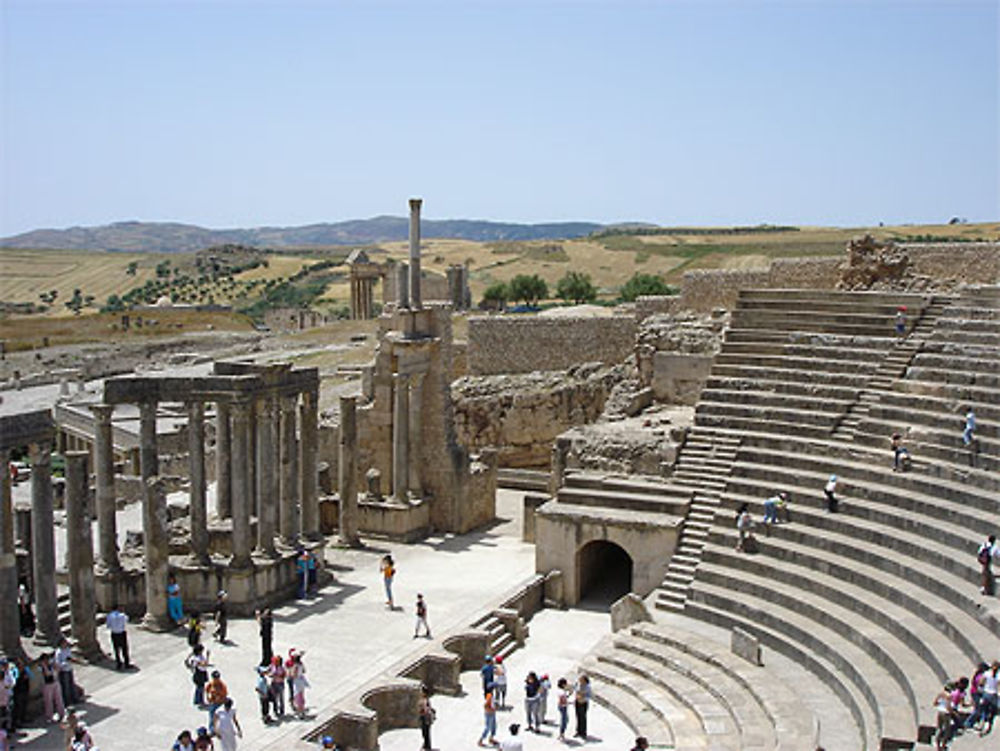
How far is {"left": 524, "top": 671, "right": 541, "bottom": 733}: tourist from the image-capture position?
17.9 metres

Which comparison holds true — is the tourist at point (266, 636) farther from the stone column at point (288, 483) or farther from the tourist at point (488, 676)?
the stone column at point (288, 483)

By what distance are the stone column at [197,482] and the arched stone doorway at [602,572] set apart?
8.13 meters

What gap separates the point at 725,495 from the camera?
23.7 m

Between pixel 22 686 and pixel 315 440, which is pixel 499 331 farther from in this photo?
pixel 22 686

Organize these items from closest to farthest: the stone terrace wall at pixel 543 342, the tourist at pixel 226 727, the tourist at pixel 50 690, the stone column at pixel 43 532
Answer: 1. the tourist at pixel 226 727
2. the tourist at pixel 50 690
3. the stone column at pixel 43 532
4. the stone terrace wall at pixel 543 342

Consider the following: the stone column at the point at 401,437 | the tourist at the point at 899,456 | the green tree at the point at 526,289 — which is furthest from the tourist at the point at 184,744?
the green tree at the point at 526,289

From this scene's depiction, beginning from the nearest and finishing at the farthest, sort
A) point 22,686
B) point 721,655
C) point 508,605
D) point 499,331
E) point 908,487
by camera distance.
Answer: point 22,686 → point 721,655 → point 908,487 → point 508,605 → point 499,331

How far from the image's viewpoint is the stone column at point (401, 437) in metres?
28.5

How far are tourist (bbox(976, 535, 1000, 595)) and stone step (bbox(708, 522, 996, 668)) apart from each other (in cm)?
54

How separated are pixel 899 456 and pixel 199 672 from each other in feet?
45.7

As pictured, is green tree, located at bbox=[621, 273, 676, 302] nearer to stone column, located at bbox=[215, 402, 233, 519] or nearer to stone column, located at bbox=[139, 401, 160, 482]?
stone column, located at bbox=[215, 402, 233, 519]

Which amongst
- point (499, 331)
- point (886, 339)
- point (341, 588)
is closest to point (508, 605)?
point (341, 588)

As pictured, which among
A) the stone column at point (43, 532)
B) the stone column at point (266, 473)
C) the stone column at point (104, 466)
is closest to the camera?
the stone column at point (43, 532)

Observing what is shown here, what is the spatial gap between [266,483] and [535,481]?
14171 millimetres
